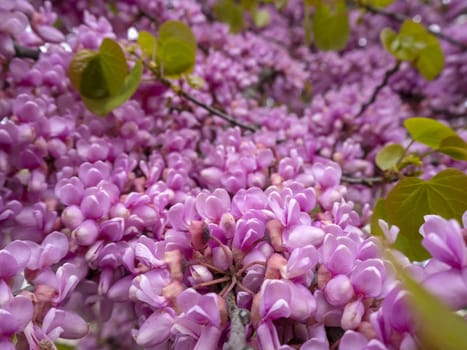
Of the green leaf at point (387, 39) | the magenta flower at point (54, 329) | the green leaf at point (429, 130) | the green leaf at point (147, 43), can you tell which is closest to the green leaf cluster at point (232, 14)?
the green leaf at point (387, 39)

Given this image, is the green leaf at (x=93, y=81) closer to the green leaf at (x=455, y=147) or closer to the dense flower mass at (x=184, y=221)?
the dense flower mass at (x=184, y=221)

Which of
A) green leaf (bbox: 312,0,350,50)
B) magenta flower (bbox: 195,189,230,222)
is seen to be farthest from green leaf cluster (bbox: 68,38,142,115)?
green leaf (bbox: 312,0,350,50)

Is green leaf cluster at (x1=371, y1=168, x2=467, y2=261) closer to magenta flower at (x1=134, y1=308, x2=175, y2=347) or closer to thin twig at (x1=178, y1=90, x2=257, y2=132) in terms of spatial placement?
magenta flower at (x1=134, y1=308, x2=175, y2=347)

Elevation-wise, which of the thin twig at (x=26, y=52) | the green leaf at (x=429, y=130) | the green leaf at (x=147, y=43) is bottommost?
the thin twig at (x=26, y=52)

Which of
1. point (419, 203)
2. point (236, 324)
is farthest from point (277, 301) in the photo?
point (419, 203)

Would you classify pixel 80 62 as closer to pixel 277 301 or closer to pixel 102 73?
pixel 102 73

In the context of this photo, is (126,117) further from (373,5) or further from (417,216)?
(373,5)

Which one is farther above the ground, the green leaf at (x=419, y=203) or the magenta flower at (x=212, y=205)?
the green leaf at (x=419, y=203)
